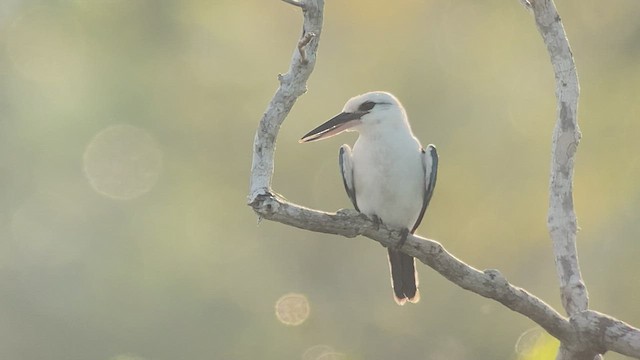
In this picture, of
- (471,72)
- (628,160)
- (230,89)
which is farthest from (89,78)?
(628,160)

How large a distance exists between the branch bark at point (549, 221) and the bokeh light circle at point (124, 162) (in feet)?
29.7

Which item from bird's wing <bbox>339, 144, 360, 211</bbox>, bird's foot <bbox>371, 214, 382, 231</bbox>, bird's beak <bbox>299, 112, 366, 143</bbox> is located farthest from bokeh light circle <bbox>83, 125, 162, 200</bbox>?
bird's foot <bbox>371, 214, 382, 231</bbox>

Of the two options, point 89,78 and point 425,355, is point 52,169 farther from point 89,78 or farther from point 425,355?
point 425,355

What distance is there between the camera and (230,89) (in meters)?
12.6

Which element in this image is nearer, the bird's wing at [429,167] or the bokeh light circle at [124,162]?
the bird's wing at [429,167]

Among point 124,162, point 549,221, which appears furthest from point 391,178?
point 124,162

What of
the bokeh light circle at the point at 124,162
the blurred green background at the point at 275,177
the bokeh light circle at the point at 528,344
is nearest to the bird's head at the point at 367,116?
the bokeh light circle at the point at 528,344

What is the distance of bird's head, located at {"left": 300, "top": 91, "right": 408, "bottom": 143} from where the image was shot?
4998 millimetres

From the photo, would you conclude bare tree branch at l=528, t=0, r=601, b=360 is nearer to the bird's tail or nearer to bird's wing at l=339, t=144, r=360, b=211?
the bird's tail

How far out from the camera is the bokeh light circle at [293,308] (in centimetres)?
1130

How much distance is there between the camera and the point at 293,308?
37.4 feet

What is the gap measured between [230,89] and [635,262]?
214 inches

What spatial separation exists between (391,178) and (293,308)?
6691 millimetres

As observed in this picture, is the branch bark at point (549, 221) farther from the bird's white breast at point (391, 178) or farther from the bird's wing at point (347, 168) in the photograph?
the bird's wing at point (347, 168)
